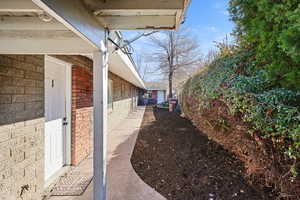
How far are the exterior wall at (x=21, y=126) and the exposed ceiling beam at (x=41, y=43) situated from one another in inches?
17.6

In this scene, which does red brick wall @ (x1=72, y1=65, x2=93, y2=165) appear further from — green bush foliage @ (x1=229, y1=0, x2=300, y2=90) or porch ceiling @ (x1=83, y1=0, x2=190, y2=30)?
green bush foliage @ (x1=229, y1=0, x2=300, y2=90)

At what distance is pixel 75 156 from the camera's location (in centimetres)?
424

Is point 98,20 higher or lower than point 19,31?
higher

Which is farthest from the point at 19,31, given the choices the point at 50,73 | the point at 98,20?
the point at 50,73

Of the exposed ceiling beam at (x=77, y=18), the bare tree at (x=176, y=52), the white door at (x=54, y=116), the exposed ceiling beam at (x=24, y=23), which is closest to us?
the exposed ceiling beam at (x=77, y=18)

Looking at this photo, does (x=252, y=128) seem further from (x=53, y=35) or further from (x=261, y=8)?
(x=53, y=35)

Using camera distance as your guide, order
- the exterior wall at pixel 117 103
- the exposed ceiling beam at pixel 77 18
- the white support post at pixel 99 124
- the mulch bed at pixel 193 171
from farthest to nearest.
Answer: the exterior wall at pixel 117 103
the mulch bed at pixel 193 171
the white support post at pixel 99 124
the exposed ceiling beam at pixel 77 18

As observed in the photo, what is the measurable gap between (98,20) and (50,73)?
81.0 inches

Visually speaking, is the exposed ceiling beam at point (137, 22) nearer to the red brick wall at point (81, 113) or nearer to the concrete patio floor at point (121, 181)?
the red brick wall at point (81, 113)

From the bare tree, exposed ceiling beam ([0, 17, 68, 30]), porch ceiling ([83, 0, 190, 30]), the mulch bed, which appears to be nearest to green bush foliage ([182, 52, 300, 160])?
the mulch bed

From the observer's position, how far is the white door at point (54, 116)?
11.2ft

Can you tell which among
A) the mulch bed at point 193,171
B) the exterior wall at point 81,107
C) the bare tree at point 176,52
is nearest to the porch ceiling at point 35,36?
the exterior wall at point 81,107

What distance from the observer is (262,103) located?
8.18 ft

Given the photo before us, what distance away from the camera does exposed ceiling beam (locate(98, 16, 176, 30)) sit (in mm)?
2113
